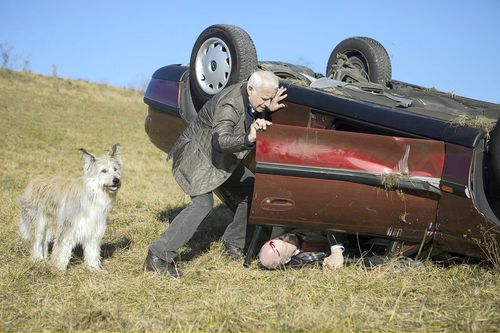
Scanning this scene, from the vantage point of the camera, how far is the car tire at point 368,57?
6.75 metres

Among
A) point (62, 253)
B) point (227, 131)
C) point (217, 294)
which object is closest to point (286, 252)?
point (217, 294)

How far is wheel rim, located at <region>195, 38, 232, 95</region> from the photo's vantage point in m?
5.84

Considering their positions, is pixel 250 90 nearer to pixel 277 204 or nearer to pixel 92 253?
pixel 277 204

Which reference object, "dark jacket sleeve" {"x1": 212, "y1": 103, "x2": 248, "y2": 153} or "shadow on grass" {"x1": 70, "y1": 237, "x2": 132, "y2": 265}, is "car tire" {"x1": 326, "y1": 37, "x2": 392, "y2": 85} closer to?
"dark jacket sleeve" {"x1": 212, "y1": 103, "x2": 248, "y2": 153}

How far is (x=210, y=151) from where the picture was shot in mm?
4988

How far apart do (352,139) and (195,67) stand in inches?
99.0

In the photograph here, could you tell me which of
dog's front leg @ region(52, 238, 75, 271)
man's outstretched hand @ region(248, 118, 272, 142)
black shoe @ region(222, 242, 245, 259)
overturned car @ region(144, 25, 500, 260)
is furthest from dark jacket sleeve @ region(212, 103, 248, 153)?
dog's front leg @ region(52, 238, 75, 271)

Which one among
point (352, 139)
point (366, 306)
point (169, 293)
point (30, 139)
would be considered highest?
point (352, 139)

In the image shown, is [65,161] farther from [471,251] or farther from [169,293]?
[471,251]

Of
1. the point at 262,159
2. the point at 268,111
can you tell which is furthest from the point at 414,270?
the point at 268,111

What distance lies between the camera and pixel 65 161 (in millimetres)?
12133

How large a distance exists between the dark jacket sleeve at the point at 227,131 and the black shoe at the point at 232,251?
1404mm

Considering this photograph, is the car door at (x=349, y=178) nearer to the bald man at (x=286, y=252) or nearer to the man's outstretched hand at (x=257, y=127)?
the man's outstretched hand at (x=257, y=127)

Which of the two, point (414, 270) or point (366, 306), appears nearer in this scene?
point (366, 306)
